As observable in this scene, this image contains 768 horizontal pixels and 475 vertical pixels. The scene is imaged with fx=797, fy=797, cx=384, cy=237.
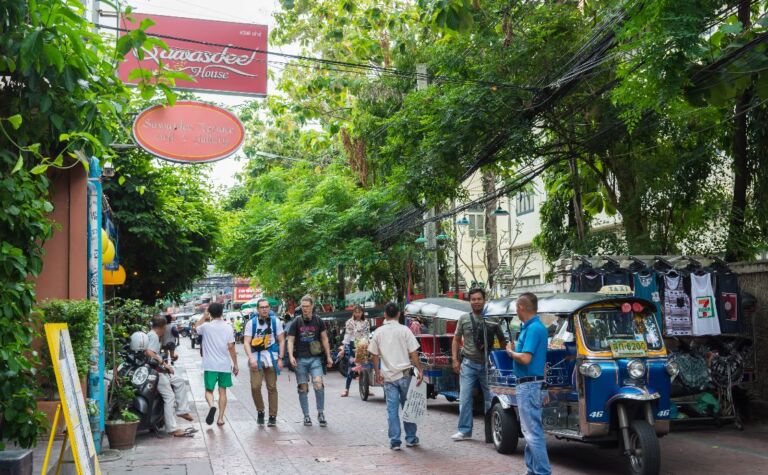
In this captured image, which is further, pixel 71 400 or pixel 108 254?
pixel 108 254

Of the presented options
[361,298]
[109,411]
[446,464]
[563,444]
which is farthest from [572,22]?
[361,298]

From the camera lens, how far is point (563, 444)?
10.9 m

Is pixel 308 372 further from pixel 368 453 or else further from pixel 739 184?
pixel 739 184

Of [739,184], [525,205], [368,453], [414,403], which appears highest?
[525,205]

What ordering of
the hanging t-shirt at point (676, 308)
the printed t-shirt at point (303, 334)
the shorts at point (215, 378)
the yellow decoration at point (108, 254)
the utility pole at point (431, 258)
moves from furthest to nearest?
the utility pole at point (431, 258)
the yellow decoration at point (108, 254)
the hanging t-shirt at point (676, 308)
the printed t-shirt at point (303, 334)
the shorts at point (215, 378)

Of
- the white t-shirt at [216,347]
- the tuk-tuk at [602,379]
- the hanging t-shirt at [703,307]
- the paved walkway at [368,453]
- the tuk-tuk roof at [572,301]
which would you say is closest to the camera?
the tuk-tuk at [602,379]

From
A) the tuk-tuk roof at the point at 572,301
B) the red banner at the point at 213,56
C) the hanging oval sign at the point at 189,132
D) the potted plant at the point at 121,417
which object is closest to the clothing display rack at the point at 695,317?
the tuk-tuk roof at the point at 572,301

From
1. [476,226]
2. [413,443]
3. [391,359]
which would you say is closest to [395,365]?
[391,359]

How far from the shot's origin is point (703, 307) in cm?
1292

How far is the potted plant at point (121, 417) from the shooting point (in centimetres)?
1045

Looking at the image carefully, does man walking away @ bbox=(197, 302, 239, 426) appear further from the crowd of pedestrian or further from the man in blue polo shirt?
the man in blue polo shirt

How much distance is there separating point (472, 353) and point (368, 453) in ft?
6.60

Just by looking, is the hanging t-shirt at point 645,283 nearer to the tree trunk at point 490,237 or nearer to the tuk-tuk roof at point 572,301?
→ the tuk-tuk roof at point 572,301

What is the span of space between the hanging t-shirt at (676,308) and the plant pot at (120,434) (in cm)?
837
